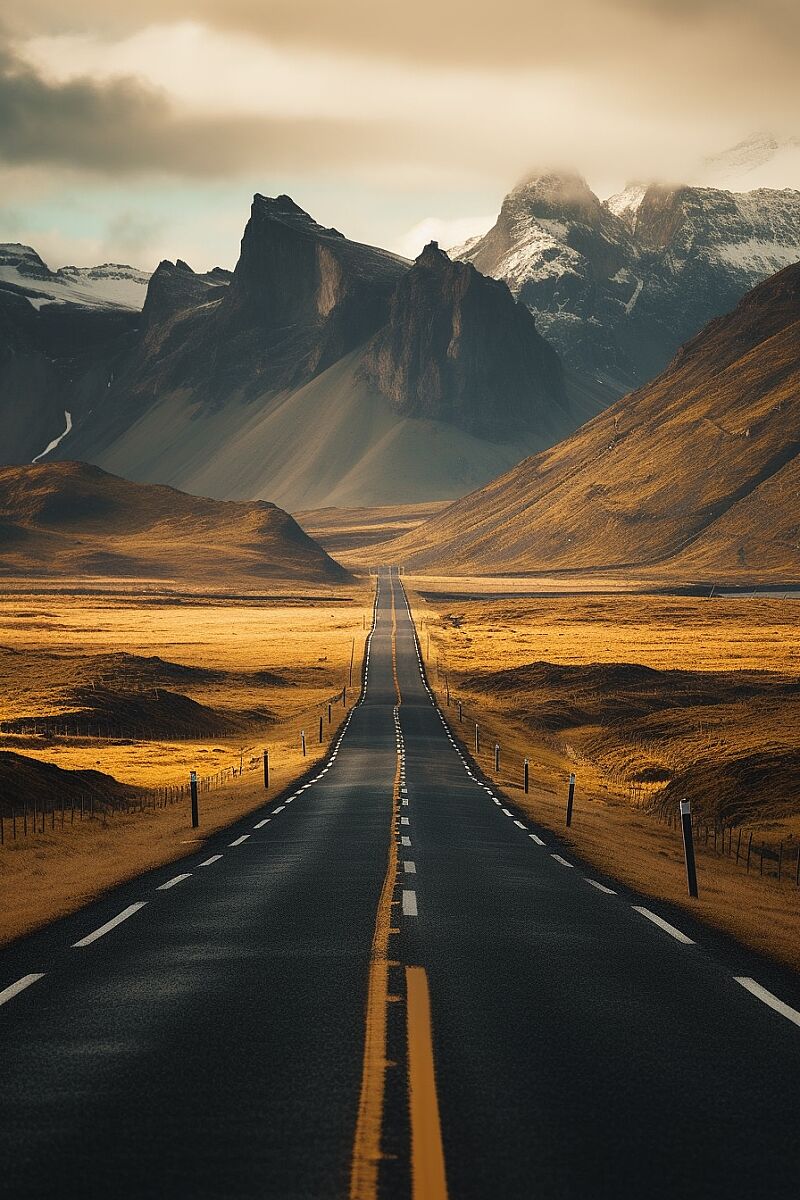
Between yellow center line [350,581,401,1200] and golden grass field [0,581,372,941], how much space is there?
16.0ft

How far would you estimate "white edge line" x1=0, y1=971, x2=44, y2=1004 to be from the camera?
12.2 m

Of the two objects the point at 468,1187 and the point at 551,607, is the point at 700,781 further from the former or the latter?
the point at 551,607

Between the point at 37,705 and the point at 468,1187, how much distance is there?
259 ft

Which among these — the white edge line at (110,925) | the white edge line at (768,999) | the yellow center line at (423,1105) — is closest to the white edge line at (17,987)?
the white edge line at (110,925)

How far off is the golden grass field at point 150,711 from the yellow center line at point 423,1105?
664 centimetres

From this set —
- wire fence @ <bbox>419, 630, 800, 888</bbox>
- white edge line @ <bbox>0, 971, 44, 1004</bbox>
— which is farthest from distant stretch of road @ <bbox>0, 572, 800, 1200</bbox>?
wire fence @ <bbox>419, 630, 800, 888</bbox>

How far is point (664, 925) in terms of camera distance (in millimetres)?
17438

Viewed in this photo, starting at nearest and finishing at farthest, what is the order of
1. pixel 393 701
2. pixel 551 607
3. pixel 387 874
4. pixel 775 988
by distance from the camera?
pixel 775 988
pixel 387 874
pixel 393 701
pixel 551 607

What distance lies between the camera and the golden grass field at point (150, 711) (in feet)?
86.5

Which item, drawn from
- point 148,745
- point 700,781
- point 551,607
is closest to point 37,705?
point 148,745

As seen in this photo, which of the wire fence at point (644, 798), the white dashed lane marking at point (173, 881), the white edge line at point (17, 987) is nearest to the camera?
the white edge line at point (17, 987)

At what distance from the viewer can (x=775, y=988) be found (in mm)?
13266

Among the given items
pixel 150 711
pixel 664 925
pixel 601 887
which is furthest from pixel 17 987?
pixel 150 711

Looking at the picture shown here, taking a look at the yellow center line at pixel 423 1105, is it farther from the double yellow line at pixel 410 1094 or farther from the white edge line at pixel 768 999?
the white edge line at pixel 768 999
